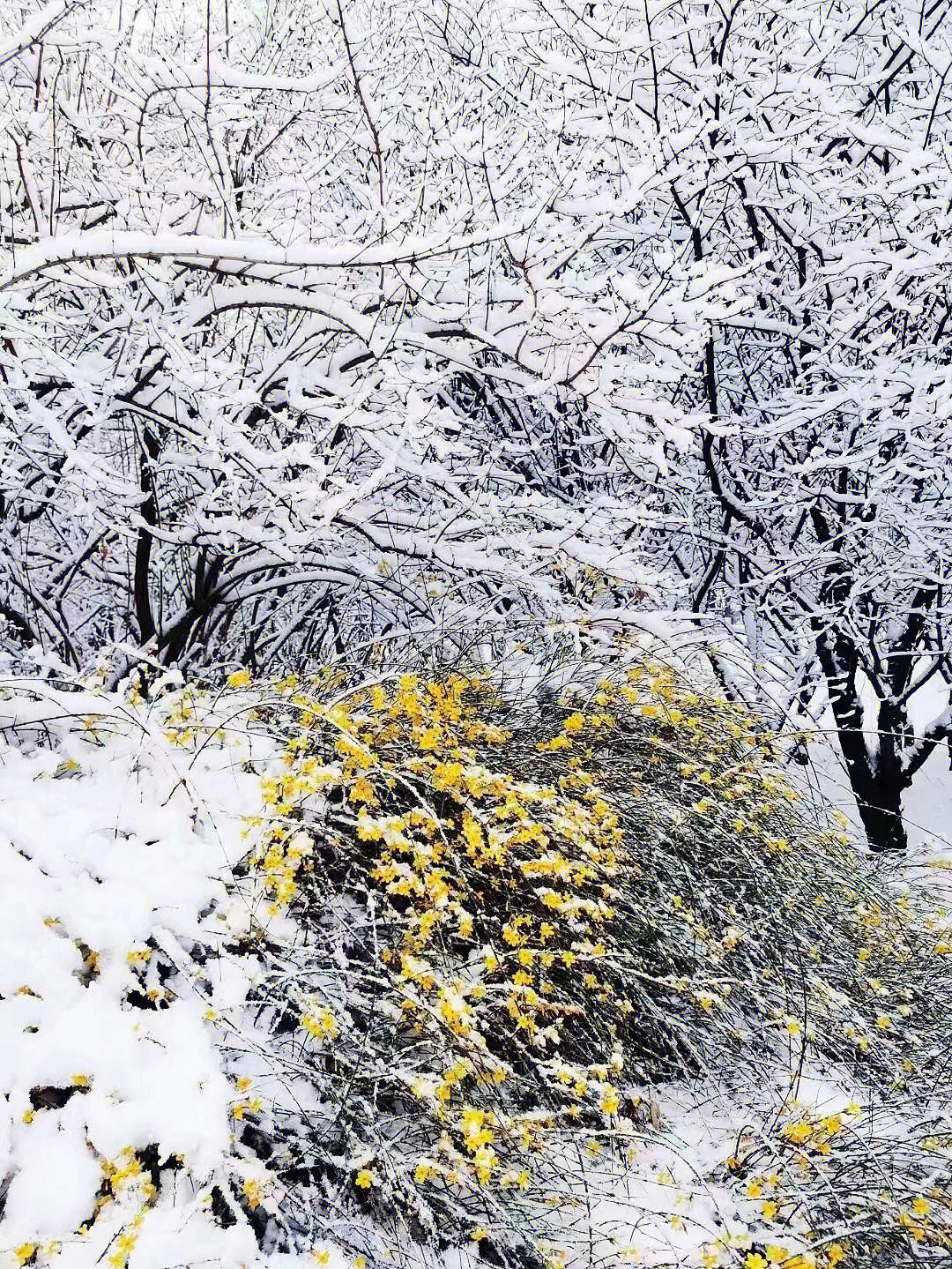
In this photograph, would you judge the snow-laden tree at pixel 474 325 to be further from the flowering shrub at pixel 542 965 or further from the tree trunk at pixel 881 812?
the flowering shrub at pixel 542 965

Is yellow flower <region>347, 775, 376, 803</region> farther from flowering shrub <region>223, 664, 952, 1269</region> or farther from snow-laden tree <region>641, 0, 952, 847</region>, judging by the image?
snow-laden tree <region>641, 0, 952, 847</region>

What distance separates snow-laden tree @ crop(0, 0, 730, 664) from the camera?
9.75 feet

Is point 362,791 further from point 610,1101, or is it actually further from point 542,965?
point 610,1101

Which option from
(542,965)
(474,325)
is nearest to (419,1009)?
(542,965)

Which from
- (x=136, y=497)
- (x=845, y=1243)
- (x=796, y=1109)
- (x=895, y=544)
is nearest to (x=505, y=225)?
(x=136, y=497)

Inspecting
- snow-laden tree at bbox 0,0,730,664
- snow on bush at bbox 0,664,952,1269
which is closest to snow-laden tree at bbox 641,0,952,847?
snow-laden tree at bbox 0,0,730,664

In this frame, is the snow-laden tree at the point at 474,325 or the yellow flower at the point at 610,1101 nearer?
the yellow flower at the point at 610,1101

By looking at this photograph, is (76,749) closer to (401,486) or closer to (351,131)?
(401,486)

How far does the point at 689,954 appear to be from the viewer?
2.88 meters

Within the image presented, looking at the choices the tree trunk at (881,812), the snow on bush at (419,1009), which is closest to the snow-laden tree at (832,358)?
the tree trunk at (881,812)

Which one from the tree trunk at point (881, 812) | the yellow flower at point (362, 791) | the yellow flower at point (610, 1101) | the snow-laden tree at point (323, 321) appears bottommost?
the tree trunk at point (881, 812)

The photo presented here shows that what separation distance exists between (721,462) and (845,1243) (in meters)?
3.97

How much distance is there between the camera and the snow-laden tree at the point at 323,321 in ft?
9.75

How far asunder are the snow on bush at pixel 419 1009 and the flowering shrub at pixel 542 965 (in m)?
0.01
